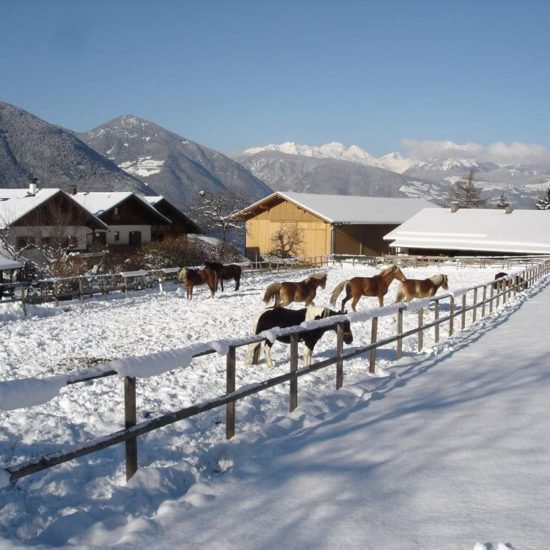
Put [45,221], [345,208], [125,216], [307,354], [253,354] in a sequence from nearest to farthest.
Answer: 1. [307,354]
2. [253,354]
3. [45,221]
4. [125,216]
5. [345,208]

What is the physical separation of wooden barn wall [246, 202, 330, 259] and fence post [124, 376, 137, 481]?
44161 millimetres

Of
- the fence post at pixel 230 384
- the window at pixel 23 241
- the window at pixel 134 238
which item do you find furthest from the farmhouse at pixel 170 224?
the fence post at pixel 230 384

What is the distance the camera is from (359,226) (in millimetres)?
50500

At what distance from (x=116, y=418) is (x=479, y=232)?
138 ft

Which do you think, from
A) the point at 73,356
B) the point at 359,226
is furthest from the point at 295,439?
the point at 359,226

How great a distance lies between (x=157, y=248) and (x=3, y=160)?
135 meters

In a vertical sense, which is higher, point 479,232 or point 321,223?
point 321,223

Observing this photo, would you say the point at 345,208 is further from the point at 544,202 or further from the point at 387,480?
the point at 387,480

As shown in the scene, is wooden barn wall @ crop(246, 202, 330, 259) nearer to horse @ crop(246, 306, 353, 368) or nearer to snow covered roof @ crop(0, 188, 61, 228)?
snow covered roof @ crop(0, 188, 61, 228)

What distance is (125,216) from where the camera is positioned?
134 ft

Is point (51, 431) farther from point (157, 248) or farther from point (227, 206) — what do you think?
point (227, 206)

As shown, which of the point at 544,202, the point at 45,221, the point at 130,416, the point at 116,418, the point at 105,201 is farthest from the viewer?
the point at 544,202

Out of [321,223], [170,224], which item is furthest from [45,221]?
[321,223]

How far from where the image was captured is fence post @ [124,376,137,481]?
4496 millimetres
